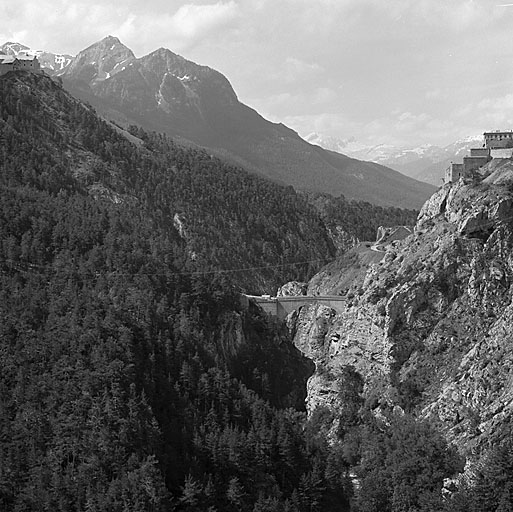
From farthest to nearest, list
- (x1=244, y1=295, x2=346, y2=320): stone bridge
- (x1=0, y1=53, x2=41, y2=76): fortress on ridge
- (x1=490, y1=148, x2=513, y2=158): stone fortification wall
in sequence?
1. (x1=0, y1=53, x2=41, y2=76): fortress on ridge
2. (x1=244, y1=295, x2=346, y2=320): stone bridge
3. (x1=490, y1=148, x2=513, y2=158): stone fortification wall

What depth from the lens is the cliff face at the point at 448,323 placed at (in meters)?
59.2

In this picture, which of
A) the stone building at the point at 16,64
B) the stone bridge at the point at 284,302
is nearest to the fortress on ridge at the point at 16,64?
the stone building at the point at 16,64

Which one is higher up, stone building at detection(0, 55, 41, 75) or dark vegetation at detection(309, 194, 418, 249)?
stone building at detection(0, 55, 41, 75)

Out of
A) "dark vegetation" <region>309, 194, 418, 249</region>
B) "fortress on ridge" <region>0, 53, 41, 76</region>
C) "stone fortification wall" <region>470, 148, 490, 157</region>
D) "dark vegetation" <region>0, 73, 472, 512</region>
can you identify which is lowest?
"dark vegetation" <region>0, 73, 472, 512</region>

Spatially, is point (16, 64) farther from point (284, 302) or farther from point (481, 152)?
point (481, 152)

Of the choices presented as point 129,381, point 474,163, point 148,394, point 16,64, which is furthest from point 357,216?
point 129,381

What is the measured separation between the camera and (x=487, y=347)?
60812mm

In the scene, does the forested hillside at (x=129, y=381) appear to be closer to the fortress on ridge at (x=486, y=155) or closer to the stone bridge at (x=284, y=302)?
the stone bridge at (x=284, y=302)

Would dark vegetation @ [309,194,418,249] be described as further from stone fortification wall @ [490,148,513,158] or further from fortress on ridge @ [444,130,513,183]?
stone fortification wall @ [490,148,513,158]

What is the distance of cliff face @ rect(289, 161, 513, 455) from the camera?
59.2 m

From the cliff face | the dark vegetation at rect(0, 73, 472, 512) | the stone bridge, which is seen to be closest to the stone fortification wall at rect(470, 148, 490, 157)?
the cliff face

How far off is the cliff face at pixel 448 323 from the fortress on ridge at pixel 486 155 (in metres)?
2.43

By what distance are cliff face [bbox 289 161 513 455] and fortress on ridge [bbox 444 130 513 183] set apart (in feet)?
7.99

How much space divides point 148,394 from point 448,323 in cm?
2383
